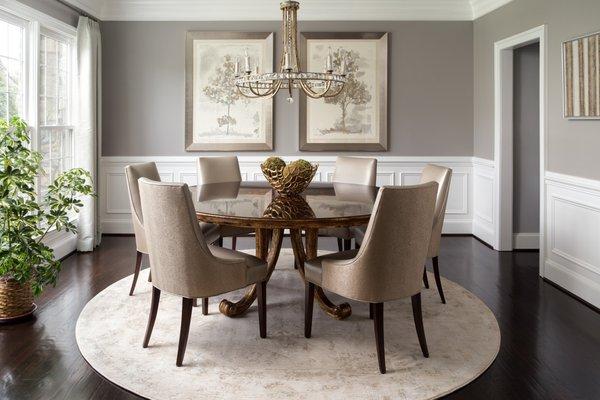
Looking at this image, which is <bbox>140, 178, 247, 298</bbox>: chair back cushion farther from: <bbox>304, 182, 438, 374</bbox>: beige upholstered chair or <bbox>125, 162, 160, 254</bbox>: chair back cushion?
<bbox>125, 162, 160, 254</bbox>: chair back cushion

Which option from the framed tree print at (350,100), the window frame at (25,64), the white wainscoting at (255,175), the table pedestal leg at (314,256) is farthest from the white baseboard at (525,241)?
the window frame at (25,64)

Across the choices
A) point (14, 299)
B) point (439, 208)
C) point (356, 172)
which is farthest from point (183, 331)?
point (356, 172)

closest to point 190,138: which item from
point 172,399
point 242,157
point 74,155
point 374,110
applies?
point 242,157

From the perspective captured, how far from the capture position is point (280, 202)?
3.17 meters

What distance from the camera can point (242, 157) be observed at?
5.84 metres

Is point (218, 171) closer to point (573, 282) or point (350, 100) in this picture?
point (350, 100)

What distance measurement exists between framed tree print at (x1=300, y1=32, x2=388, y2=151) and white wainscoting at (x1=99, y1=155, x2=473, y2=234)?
0.79 ft

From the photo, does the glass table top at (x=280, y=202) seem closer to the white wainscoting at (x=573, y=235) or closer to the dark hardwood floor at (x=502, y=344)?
the dark hardwood floor at (x=502, y=344)

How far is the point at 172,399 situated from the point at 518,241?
4.07 m

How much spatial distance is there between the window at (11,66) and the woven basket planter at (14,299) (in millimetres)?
1470

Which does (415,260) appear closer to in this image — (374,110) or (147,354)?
(147,354)

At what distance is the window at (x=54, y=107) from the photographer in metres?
4.60

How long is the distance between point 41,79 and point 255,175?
2340 mm

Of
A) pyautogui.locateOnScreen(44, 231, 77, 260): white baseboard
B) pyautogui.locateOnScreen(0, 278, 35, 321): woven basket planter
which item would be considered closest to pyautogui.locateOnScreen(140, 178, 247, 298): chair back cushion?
pyautogui.locateOnScreen(0, 278, 35, 321): woven basket planter
